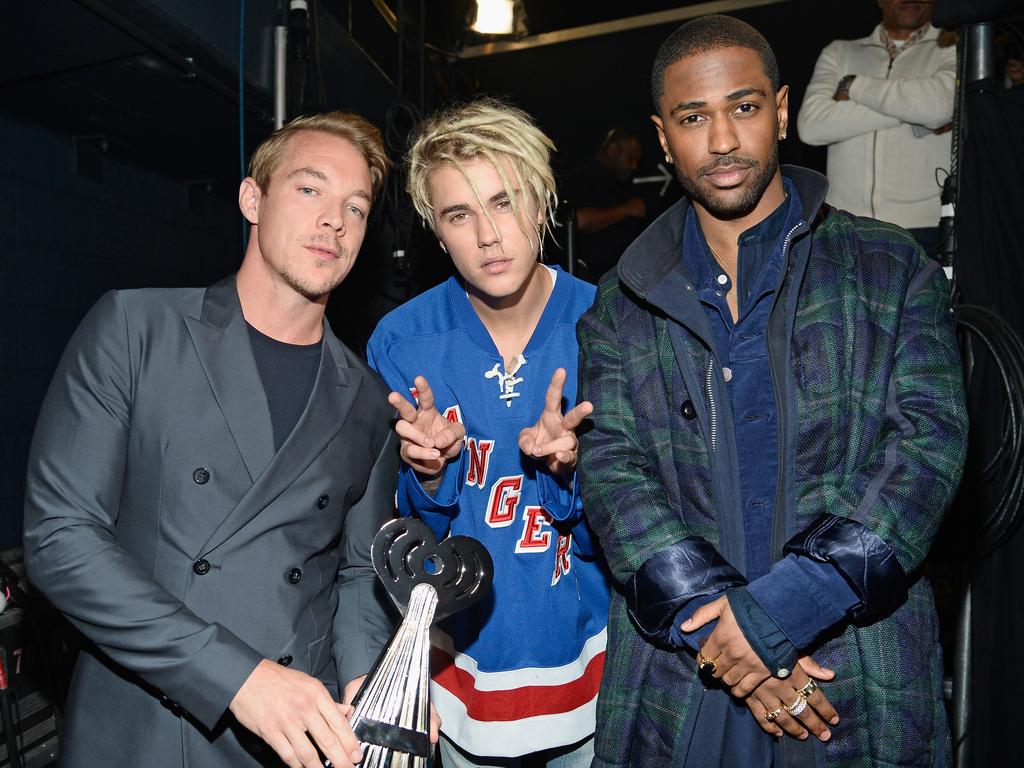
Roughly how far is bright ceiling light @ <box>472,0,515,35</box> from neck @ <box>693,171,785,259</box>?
3.84m

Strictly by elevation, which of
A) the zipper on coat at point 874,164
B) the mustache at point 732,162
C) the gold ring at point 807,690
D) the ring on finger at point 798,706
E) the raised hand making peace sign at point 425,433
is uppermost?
the zipper on coat at point 874,164

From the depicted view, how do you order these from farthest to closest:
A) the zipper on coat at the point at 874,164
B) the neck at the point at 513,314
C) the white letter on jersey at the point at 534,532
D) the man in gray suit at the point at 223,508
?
1. the zipper on coat at the point at 874,164
2. the neck at the point at 513,314
3. the white letter on jersey at the point at 534,532
4. the man in gray suit at the point at 223,508

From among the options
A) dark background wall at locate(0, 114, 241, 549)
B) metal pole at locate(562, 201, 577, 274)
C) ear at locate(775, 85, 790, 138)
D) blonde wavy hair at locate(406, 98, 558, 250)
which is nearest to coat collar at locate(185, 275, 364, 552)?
blonde wavy hair at locate(406, 98, 558, 250)

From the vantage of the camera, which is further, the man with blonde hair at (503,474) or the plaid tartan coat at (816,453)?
the man with blonde hair at (503,474)

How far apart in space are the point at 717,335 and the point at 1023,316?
1584 mm

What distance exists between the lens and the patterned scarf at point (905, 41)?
332 centimetres

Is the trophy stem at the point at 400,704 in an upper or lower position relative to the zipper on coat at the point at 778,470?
lower

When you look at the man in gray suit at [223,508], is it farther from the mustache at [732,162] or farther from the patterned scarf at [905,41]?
the patterned scarf at [905,41]

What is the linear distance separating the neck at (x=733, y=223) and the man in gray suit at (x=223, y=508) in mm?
848

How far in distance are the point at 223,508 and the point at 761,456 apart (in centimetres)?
108

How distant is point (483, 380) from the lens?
201cm

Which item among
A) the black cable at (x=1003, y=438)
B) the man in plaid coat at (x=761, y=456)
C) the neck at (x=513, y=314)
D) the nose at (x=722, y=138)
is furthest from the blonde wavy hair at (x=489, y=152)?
the black cable at (x=1003, y=438)

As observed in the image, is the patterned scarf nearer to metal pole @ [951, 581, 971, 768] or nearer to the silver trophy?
metal pole @ [951, 581, 971, 768]

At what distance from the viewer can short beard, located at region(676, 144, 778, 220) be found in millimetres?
1609
